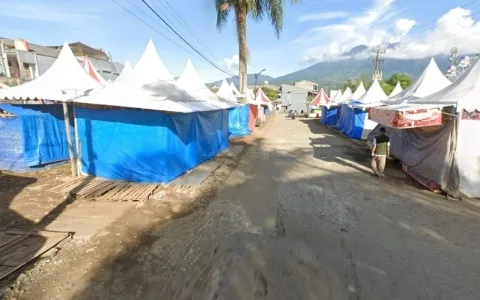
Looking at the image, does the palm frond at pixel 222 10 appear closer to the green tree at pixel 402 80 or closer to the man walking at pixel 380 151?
the man walking at pixel 380 151

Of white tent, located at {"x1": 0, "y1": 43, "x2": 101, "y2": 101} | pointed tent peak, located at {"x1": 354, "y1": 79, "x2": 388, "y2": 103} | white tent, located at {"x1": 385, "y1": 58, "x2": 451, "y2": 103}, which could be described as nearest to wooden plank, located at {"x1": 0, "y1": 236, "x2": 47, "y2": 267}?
white tent, located at {"x1": 0, "y1": 43, "x2": 101, "y2": 101}

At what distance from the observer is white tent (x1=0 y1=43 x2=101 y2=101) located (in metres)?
8.62

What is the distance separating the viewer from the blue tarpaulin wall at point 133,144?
23.5 feet

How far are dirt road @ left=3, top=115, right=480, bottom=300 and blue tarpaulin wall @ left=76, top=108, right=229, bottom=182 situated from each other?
1926 millimetres

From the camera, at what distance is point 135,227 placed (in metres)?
5.10

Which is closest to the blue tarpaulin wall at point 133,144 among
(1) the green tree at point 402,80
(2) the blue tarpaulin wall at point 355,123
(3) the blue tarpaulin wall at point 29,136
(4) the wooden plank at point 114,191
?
(4) the wooden plank at point 114,191

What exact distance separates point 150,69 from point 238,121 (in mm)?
9797

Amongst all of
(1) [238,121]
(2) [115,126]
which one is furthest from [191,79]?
(2) [115,126]

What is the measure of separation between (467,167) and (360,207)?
3378mm

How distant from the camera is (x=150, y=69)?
8828mm

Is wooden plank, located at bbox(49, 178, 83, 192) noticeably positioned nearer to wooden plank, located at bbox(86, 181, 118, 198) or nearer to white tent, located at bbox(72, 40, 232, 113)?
wooden plank, located at bbox(86, 181, 118, 198)

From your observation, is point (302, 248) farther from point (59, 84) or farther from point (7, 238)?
point (59, 84)

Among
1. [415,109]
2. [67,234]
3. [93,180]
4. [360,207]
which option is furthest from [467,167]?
[93,180]

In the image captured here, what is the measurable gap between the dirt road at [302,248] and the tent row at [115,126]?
81.8 inches
